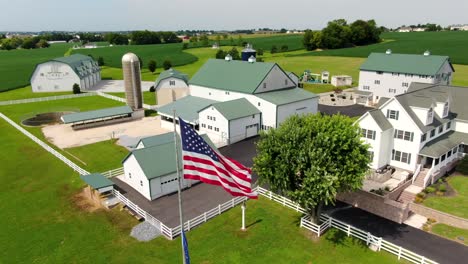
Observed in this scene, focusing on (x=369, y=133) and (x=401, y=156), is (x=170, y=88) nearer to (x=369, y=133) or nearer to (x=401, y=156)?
(x=369, y=133)

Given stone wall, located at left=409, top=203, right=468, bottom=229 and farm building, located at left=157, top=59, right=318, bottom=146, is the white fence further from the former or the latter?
farm building, located at left=157, top=59, right=318, bottom=146

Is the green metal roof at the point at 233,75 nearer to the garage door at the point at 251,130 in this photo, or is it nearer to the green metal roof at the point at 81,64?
the garage door at the point at 251,130

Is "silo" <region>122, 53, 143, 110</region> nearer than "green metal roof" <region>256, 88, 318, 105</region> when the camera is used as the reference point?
No

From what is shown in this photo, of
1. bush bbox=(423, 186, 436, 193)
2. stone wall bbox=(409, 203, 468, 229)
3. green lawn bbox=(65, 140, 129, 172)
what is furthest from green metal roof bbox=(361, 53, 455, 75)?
green lawn bbox=(65, 140, 129, 172)

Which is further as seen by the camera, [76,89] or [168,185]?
[76,89]

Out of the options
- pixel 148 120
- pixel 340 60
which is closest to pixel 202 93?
pixel 148 120

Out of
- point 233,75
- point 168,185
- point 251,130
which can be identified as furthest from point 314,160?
point 233,75

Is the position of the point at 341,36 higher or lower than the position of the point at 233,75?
higher

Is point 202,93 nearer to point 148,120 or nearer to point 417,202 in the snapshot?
point 148,120
